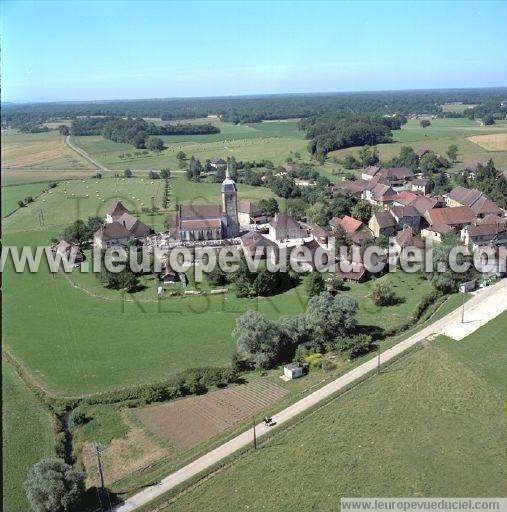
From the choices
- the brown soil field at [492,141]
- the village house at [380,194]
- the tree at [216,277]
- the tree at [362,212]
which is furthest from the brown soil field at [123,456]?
the brown soil field at [492,141]

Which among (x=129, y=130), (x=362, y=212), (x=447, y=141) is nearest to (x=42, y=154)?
(x=129, y=130)

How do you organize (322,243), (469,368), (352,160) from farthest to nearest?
(352,160)
(322,243)
(469,368)

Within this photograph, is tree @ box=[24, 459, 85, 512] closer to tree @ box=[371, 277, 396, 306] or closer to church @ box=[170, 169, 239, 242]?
tree @ box=[371, 277, 396, 306]

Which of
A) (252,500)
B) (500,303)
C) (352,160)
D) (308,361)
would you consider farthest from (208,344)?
(352,160)

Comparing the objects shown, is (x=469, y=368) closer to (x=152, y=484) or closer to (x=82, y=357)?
(x=152, y=484)

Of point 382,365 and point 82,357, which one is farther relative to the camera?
point 82,357

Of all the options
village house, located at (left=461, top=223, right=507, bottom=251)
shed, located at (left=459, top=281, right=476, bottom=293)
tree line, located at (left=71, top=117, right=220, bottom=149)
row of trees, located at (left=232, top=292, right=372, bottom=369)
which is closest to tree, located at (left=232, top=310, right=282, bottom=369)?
row of trees, located at (left=232, top=292, right=372, bottom=369)

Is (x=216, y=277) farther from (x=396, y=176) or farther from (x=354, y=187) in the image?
(x=396, y=176)
